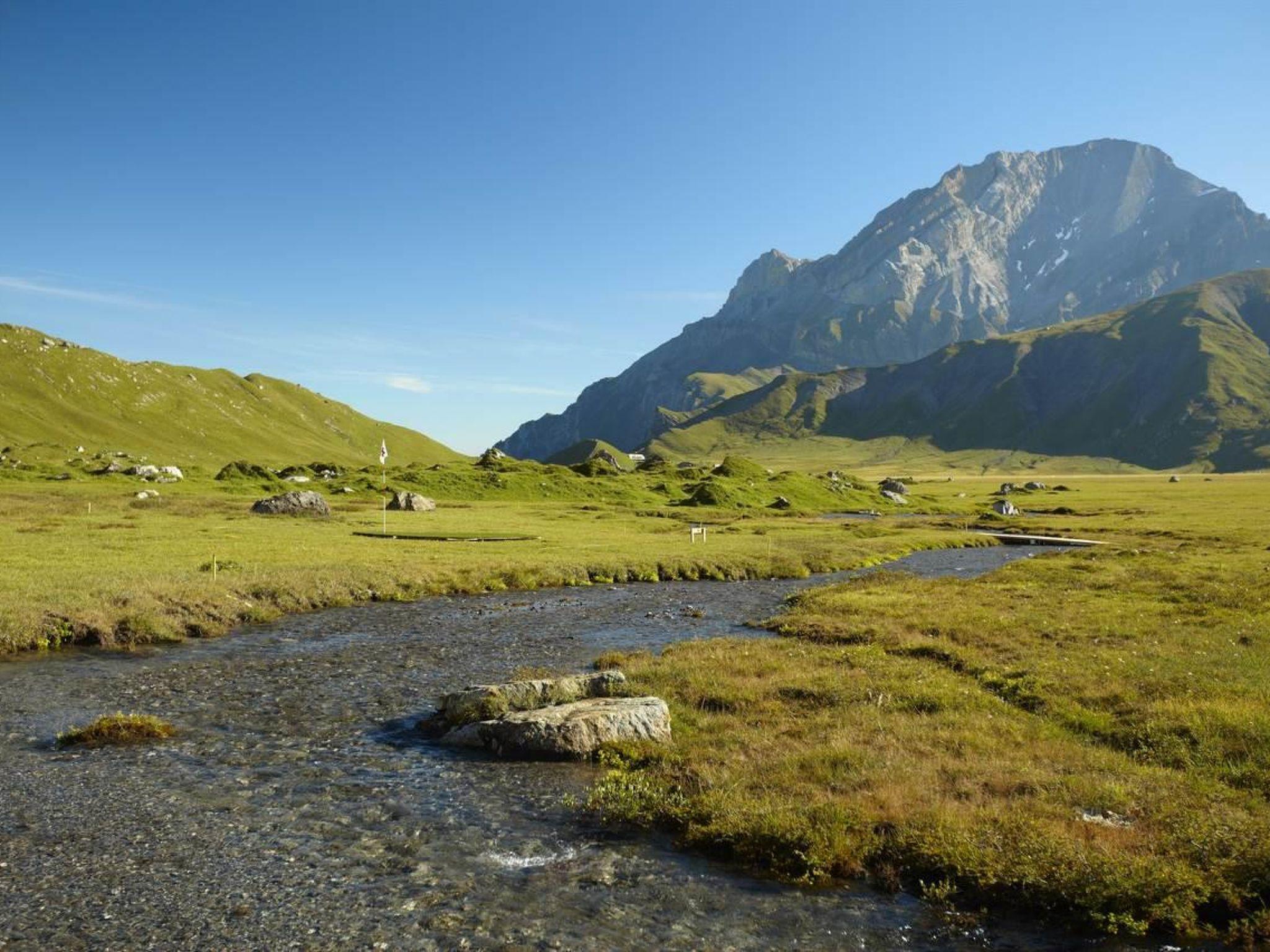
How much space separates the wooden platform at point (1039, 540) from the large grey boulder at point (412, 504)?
225ft

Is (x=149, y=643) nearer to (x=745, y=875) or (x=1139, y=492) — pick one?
(x=745, y=875)

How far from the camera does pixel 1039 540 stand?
85.6 meters

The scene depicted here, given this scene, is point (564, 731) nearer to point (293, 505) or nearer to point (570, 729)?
point (570, 729)

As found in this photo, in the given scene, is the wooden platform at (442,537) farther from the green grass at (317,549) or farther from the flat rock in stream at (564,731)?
the flat rock in stream at (564,731)

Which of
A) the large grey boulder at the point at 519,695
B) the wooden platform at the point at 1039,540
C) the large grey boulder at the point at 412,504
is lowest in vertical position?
the large grey boulder at the point at 519,695

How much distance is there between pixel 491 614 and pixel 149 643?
51.5ft

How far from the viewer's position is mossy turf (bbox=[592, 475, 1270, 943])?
43.4 feet

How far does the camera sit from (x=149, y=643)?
3225 centimetres

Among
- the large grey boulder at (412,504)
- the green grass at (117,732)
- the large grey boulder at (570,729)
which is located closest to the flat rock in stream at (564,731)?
the large grey boulder at (570,729)

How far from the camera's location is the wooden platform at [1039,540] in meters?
81.9

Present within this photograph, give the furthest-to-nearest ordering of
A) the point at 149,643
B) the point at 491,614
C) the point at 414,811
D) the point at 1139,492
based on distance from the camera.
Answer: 1. the point at 1139,492
2. the point at 491,614
3. the point at 149,643
4. the point at 414,811

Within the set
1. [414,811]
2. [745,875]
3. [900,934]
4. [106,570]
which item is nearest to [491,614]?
[106,570]

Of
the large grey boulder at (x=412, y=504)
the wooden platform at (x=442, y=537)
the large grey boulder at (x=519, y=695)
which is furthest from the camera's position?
the large grey boulder at (x=412, y=504)

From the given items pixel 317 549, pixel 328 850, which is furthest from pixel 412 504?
pixel 328 850
